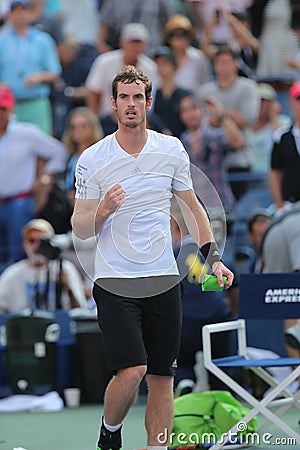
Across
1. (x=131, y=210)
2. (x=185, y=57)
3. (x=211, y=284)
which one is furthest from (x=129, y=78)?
(x=185, y=57)

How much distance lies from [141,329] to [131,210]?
1.96 feet

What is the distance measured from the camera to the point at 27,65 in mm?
11867

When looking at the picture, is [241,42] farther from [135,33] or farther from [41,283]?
[41,283]

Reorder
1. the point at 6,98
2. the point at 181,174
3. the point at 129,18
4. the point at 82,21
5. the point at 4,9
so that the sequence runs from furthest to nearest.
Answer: the point at 82,21, the point at 4,9, the point at 129,18, the point at 6,98, the point at 181,174

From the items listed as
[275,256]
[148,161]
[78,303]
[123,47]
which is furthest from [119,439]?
[123,47]

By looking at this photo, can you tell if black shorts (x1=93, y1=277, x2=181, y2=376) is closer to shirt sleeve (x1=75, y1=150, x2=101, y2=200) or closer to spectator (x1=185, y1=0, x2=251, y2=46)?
shirt sleeve (x1=75, y1=150, x2=101, y2=200)

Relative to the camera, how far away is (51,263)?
9.85 m

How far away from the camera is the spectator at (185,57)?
472 inches

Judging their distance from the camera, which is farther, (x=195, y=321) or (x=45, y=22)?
(x=45, y=22)

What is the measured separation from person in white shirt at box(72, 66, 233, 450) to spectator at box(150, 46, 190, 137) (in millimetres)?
5686

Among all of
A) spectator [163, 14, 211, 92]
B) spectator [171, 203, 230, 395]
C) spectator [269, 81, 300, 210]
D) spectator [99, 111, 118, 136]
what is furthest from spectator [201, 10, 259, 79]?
spectator [171, 203, 230, 395]

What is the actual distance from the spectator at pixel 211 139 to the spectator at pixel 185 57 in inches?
34.3

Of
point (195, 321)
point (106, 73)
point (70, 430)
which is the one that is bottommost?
point (70, 430)

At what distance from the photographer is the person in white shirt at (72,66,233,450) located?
17.7 ft
